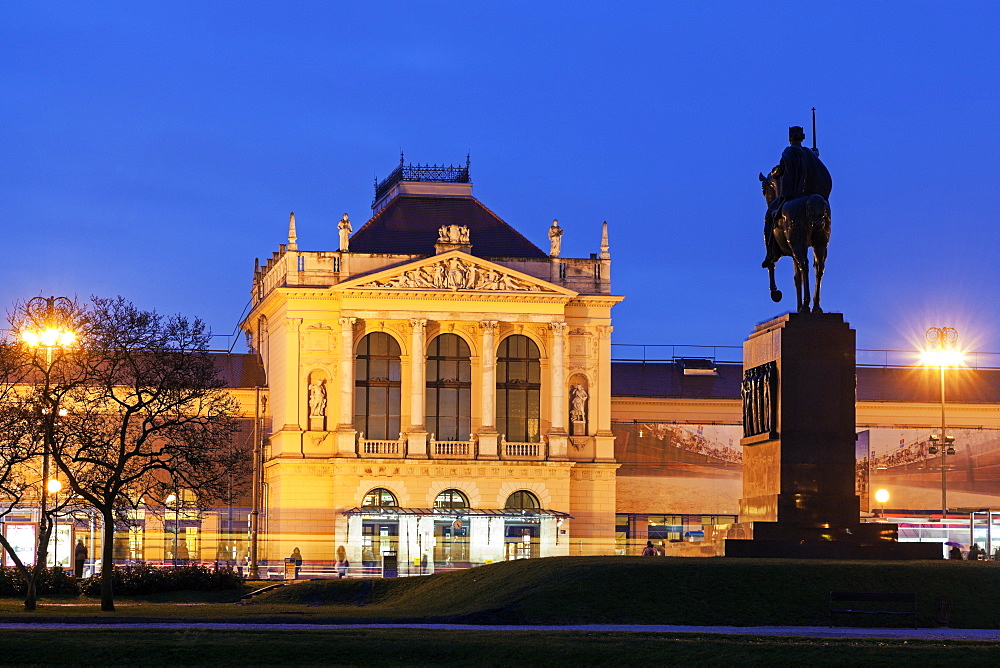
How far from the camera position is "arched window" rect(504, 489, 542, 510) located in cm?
9456

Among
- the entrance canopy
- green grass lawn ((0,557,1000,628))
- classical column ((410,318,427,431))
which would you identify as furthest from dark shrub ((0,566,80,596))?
classical column ((410,318,427,431))

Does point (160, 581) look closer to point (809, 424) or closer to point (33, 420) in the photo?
point (33, 420)

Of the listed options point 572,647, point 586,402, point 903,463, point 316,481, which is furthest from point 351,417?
point 572,647

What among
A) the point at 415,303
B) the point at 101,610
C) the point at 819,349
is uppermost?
the point at 415,303

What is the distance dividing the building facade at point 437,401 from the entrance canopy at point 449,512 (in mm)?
115

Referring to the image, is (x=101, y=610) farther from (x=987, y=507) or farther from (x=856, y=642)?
(x=987, y=507)

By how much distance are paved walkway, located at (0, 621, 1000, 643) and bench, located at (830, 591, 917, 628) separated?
35 centimetres

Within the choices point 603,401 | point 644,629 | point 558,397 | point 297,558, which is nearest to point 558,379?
point 558,397

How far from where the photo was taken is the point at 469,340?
318 ft

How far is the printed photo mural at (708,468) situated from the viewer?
100625 mm

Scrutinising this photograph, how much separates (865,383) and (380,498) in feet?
102

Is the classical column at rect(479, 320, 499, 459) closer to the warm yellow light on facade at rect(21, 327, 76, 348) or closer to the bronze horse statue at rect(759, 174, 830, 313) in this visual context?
the warm yellow light on facade at rect(21, 327, 76, 348)

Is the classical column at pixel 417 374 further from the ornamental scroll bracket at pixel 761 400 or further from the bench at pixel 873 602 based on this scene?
the bench at pixel 873 602

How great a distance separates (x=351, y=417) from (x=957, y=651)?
70.1 metres
